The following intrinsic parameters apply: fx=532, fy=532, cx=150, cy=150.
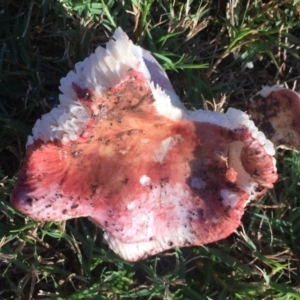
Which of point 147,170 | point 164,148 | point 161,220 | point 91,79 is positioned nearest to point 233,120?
point 164,148

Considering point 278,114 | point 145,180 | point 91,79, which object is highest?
point 91,79

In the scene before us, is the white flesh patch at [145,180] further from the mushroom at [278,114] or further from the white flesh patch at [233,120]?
the mushroom at [278,114]

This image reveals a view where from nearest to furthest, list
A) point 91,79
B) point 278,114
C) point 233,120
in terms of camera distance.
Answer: point 91,79 < point 233,120 < point 278,114

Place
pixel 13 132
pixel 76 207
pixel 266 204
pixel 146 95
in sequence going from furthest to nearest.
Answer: pixel 266 204, pixel 13 132, pixel 76 207, pixel 146 95

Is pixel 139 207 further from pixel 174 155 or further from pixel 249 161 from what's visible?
pixel 249 161

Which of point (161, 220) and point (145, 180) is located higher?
point (145, 180)

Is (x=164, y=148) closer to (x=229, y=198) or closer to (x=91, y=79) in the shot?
(x=229, y=198)

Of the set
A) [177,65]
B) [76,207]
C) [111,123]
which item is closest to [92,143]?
[111,123]

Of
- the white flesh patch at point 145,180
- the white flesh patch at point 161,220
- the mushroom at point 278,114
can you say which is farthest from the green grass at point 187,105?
the white flesh patch at point 145,180
